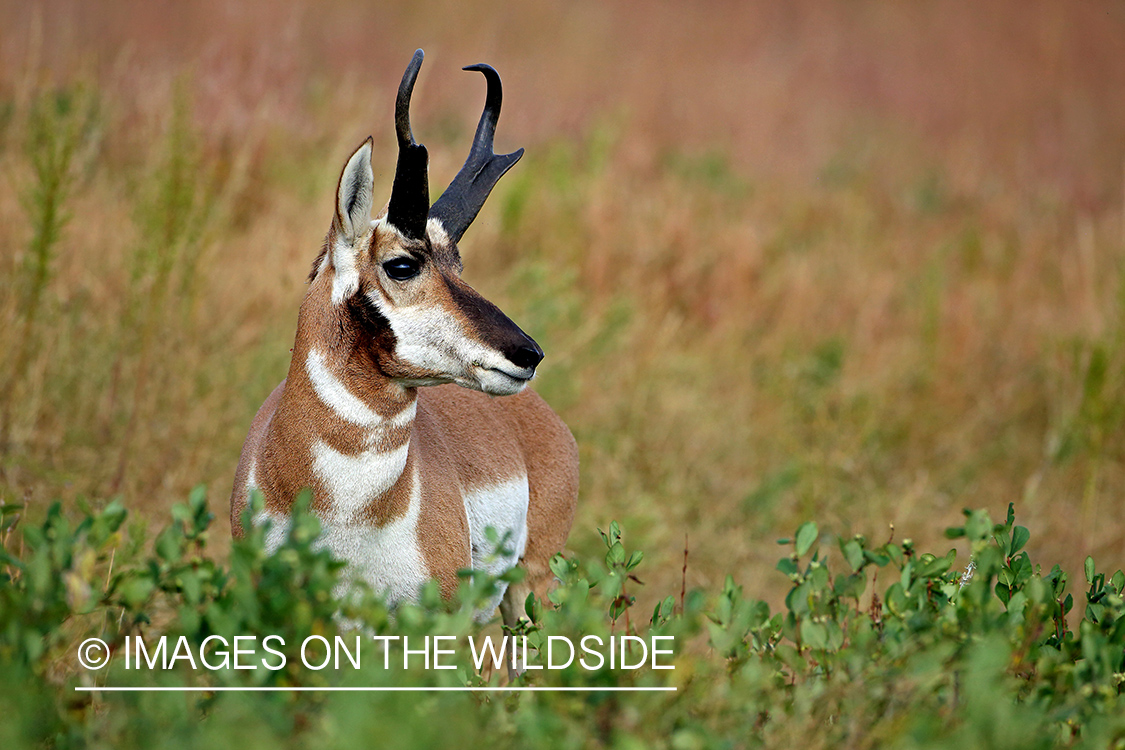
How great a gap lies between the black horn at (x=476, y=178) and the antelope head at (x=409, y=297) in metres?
0.26

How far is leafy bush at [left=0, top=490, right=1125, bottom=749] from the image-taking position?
229cm

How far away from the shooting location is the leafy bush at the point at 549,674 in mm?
2291

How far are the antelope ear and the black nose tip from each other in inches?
27.2

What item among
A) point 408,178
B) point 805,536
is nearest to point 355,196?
point 408,178

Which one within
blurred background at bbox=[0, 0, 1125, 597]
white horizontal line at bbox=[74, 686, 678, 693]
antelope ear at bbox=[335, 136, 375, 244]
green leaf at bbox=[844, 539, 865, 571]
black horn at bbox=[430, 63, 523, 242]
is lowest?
white horizontal line at bbox=[74, 686, 678, 693]

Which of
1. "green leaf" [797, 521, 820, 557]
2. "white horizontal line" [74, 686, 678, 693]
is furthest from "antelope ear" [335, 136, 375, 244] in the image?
"green leaf" [797, 521, 820, 557]

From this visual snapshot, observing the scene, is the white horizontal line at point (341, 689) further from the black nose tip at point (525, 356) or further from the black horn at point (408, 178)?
the black horn at point (408, 178)

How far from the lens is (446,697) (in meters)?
2.49

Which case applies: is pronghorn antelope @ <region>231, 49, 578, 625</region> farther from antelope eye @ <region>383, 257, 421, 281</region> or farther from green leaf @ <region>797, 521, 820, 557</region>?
green leaf @ <region>797, 521, 820, 557</region>

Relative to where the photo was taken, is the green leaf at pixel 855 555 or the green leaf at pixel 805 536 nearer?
the green leaf at pixel 805 536

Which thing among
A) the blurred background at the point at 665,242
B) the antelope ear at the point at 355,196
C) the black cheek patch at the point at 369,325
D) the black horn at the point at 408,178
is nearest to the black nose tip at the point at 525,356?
the black cheek patch at the point at 369,325

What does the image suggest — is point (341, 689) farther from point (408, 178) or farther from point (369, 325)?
point (408, 178)

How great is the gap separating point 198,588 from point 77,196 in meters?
6.11

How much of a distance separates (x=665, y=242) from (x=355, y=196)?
7361 mm
